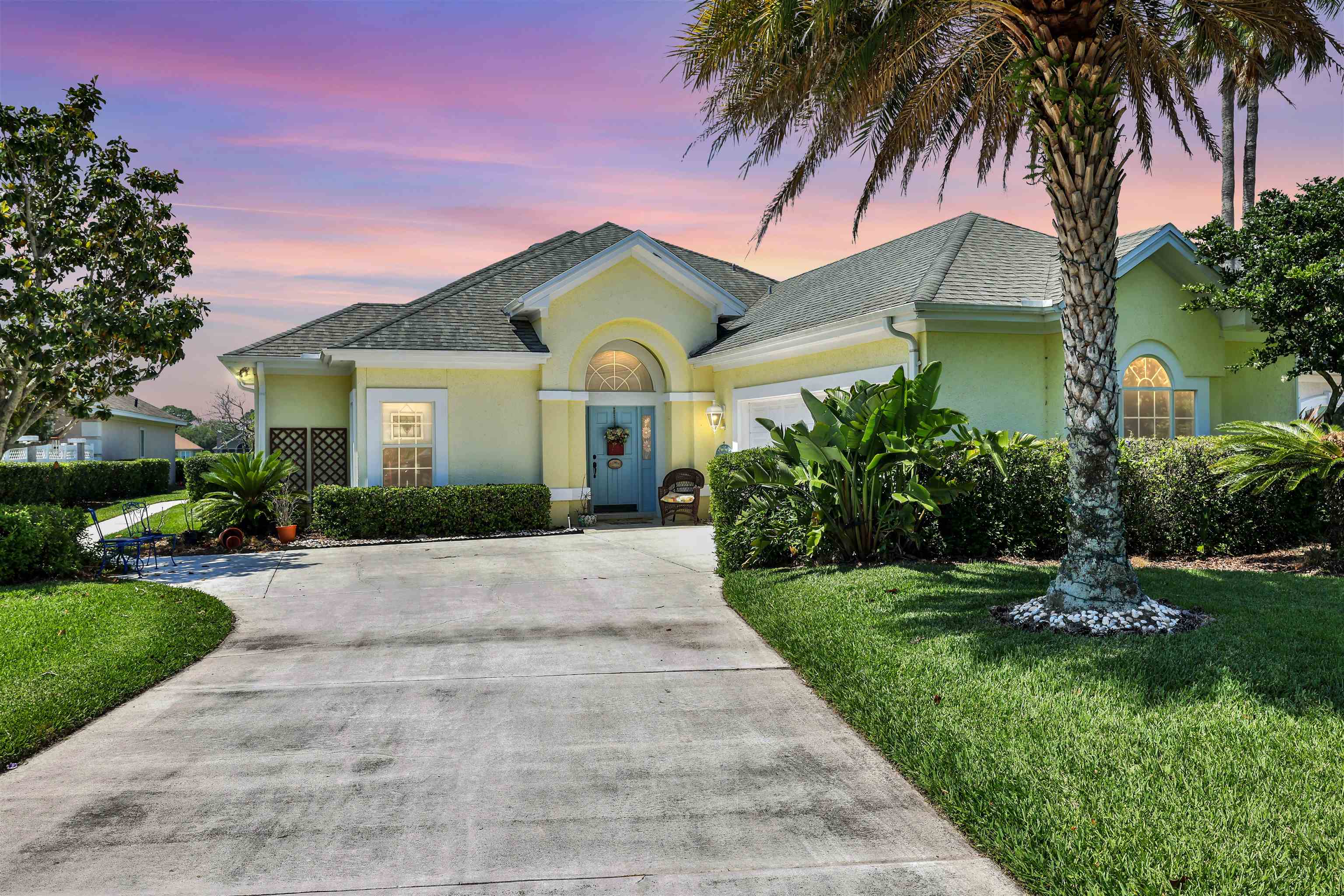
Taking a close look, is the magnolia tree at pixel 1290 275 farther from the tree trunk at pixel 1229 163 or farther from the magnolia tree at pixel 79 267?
the magnolia tree at pixel 79 267

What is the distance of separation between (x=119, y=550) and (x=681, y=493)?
993cm

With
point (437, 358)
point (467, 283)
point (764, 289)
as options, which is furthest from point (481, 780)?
point (764, 289)

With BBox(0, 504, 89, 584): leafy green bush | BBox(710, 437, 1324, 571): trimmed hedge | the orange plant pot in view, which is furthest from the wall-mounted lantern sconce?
BBox(0, 504, 89, 584): leafy green bush

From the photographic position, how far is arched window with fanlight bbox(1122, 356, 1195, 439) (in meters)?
12.9

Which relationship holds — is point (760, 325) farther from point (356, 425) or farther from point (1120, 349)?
point (356, 425)

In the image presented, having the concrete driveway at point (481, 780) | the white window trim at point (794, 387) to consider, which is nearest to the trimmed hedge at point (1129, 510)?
the white window trim at point (794, 387)

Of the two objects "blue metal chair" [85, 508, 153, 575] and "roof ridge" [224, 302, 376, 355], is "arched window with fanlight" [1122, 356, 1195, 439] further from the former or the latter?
"roof ridge" [224, 302, 376, 355]

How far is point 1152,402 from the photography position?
43.0ft

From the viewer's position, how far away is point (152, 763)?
4.97m

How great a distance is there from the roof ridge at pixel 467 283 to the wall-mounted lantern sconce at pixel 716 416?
613 centimetres

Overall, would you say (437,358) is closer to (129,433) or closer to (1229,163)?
(1229,163)

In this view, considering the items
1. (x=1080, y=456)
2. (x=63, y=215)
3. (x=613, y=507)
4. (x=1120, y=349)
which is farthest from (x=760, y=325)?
(x=63, y=215)

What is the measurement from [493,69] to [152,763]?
10461 millimetres

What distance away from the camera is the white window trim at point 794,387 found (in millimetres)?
12625
